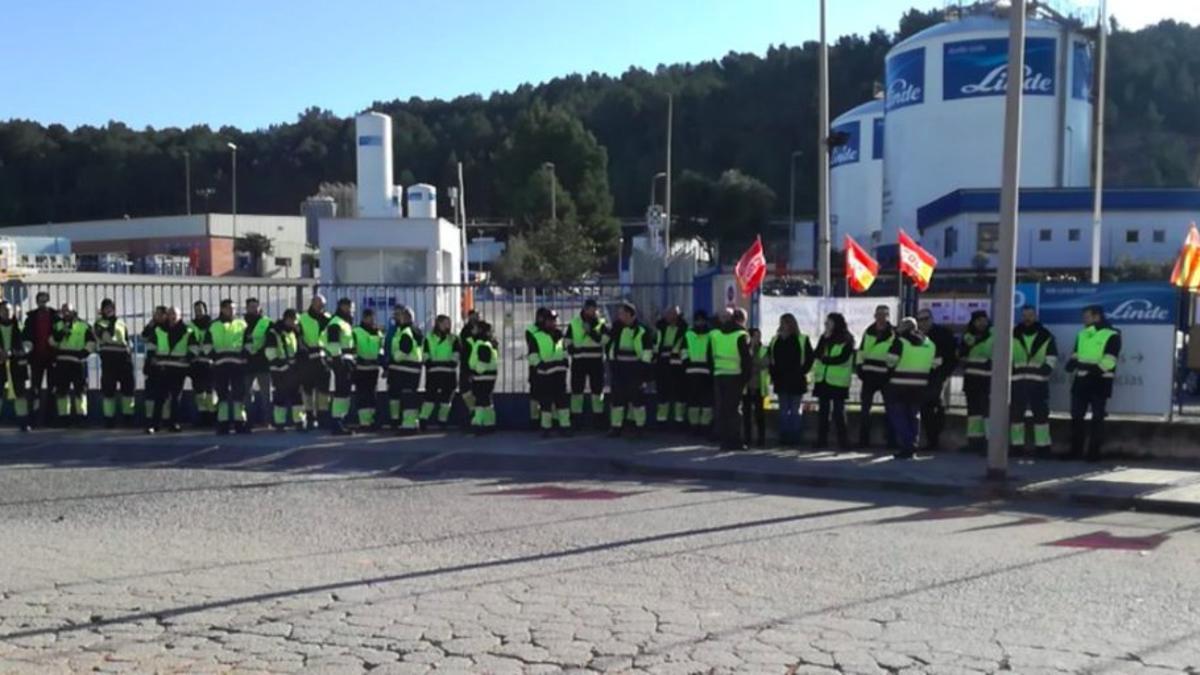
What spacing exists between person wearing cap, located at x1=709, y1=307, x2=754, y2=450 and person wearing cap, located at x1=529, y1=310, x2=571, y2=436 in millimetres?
2136

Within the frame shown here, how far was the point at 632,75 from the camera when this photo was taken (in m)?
135

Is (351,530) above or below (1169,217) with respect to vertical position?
below

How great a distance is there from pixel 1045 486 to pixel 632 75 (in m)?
128

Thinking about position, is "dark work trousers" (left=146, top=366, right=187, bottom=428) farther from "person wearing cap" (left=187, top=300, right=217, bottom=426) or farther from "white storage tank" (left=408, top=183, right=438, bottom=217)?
"white storage tank" (left=408, top=183, right=438, bottom=217)

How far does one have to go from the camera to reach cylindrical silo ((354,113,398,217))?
30.8 m

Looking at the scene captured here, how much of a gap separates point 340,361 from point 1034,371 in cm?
912

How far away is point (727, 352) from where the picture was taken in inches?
544

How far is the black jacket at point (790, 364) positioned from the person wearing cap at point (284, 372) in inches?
259

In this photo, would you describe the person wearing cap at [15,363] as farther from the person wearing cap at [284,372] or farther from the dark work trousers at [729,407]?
the dark work trousers at [729,407]

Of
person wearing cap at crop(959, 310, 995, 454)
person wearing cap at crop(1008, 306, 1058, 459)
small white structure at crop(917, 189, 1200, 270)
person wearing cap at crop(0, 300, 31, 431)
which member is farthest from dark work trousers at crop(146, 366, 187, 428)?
small white structure at crop(917, 189, 1200, 270)

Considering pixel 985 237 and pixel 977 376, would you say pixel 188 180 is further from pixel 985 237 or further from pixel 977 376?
pixel 977 376

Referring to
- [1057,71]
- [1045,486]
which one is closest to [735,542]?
[1045,486]

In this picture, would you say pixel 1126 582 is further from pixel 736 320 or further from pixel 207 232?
pixel 207 232

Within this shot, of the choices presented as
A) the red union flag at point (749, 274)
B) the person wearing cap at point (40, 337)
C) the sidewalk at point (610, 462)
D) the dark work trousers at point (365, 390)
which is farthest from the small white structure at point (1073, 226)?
the person wearing cap at point (40, 337)
